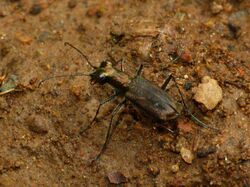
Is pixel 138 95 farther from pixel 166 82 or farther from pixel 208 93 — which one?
pixel 208 93

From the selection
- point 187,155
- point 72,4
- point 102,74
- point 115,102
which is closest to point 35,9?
point 72,4

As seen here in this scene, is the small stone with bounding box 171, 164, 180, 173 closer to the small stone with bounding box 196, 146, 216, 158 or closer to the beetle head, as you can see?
the small stone with bounding box 196, 146, 216, 158

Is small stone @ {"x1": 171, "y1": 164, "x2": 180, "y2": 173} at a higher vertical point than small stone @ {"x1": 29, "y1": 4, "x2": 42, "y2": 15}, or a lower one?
lower

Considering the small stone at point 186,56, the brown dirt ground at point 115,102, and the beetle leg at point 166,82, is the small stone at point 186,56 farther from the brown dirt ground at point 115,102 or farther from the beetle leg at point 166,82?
the beetle leg at point 166,82

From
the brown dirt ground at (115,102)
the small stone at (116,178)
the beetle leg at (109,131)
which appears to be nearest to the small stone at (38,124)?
the brown dirt ground at (115,102)

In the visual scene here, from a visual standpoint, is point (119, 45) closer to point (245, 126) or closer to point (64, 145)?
point (64, 145)

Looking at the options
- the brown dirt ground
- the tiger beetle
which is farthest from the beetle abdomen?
the brown dirt ground
